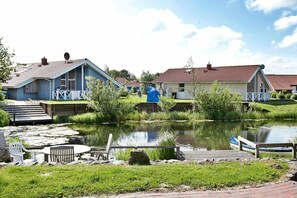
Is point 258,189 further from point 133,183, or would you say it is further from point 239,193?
point 133,183

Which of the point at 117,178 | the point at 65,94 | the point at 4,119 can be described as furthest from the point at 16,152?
the point at 65,94

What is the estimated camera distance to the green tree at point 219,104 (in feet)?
95.3

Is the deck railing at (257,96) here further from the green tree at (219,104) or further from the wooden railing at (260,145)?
the wooden railing at (260,145)

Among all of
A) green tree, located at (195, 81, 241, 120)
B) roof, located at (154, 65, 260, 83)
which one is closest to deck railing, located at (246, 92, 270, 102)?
roof, located at (154, 65, 260, 83)

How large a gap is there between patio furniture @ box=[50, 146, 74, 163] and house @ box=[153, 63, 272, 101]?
2718 centimetres

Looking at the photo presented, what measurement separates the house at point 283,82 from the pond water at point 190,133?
3435 centimetres

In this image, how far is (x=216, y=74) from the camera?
1652 inches

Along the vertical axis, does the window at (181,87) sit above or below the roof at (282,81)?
below

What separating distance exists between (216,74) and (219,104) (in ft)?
43.2

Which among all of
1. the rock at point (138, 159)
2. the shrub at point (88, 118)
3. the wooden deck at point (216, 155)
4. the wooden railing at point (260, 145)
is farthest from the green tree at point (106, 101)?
the rock at point (138, 159)

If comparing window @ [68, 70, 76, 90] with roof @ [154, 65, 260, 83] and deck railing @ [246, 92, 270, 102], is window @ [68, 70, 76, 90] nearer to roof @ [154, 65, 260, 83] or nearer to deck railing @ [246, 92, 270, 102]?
roof @ [154, 65, 260, 83]

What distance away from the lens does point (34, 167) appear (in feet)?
27.7

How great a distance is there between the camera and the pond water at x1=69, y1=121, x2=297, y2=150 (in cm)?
1798

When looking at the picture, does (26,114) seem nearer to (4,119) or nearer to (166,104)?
(4,119)
